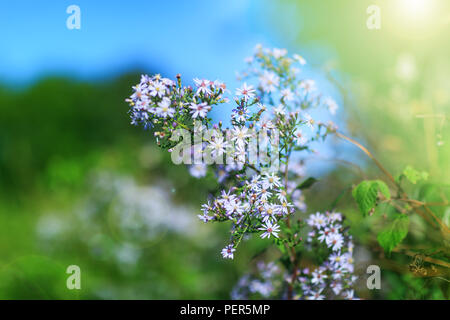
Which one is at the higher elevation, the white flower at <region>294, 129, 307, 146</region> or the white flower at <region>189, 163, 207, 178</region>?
the white flower at <region>294, 129, 307, 146</region>

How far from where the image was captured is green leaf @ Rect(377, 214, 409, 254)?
1.32m

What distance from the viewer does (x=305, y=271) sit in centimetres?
142

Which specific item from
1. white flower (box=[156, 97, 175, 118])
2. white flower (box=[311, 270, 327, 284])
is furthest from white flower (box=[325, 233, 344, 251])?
white flower (box=[156, 97, 175, 118])

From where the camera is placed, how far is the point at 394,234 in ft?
4.39

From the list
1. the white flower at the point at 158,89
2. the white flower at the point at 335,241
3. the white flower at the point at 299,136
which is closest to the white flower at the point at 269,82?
the white flower at the point at 299,136

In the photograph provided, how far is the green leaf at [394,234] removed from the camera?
1316 mm

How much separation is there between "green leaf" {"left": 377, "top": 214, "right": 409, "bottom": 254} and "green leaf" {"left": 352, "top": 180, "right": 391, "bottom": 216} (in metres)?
0.11

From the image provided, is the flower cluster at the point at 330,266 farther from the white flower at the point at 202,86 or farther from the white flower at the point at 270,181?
the white flower at the point at 202,86

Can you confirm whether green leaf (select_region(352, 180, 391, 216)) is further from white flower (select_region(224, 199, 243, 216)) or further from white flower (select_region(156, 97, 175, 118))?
white flower (select_region(156, 97, 175, 118))

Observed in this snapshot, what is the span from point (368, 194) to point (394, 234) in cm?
18

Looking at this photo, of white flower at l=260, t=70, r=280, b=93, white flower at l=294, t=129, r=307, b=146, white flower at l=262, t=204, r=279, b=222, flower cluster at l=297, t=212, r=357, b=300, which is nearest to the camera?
white flower at l=262, t=204, r=279, b=222

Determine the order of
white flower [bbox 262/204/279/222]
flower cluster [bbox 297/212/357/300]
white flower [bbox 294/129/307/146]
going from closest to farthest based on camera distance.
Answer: white flower [bbox 262/204/279/222], white flower [bbox 294/129/307/146], flower cluster [bbox 297/212/357/300]

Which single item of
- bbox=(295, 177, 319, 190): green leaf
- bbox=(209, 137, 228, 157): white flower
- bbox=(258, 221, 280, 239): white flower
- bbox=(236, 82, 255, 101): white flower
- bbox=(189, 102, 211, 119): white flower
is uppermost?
bbox=(236, 82, 255, 101): white flower
